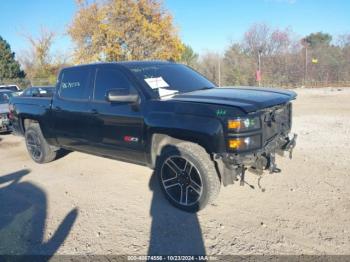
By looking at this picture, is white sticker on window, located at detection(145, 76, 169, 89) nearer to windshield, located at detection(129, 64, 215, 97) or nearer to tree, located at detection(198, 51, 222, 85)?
windshield, located at detection(129, 64, 215, 97)

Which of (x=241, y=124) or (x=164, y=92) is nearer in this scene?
(x=241, y=124)

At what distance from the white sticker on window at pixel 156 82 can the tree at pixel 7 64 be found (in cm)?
4392

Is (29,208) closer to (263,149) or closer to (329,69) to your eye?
(263,149)

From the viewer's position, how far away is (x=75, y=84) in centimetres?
515

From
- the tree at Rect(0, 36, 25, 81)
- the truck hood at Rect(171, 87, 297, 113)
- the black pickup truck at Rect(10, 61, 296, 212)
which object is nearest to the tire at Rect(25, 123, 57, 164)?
the black pickup truck at Rect(10, 61, 296, 212)

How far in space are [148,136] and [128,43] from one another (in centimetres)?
2318

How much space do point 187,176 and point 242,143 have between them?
89 centimetres

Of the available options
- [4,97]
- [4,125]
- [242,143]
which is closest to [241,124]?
[242,143]

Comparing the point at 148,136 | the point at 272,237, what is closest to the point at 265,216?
the point at 272,237

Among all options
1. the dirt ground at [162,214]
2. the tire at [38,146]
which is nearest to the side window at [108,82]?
the dirt ground at [162,214]

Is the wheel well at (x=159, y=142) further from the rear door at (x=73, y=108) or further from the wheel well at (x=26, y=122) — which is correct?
the wheel well at (x=26, y=122)

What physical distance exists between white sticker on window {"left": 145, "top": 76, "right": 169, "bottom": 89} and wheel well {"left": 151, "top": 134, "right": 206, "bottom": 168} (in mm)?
700

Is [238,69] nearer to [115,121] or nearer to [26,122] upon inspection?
[26,122]

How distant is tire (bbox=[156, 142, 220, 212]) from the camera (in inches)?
146
